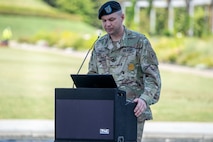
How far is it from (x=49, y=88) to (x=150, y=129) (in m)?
2.39

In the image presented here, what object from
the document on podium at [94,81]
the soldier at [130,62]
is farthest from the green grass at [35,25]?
the document on podium at [94,81]

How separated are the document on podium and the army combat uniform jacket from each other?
51 cm

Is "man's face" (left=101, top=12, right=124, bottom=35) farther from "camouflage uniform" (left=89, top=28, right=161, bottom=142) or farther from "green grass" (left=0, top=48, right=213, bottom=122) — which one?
"green grass" (left=0, top=48, right=213, bottom=122)

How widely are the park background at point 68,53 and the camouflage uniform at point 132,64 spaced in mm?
8022

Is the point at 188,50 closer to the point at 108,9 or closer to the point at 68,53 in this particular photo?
the point at 68,53

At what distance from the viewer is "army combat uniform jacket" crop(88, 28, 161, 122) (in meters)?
5.14

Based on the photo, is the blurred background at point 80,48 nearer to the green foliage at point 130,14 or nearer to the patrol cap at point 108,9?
the green foliage at point 130,14

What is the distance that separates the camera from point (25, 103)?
43.9 ft

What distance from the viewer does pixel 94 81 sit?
465cm

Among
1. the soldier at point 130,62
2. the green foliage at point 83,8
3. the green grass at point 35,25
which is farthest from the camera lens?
the green foliage at point 83,8

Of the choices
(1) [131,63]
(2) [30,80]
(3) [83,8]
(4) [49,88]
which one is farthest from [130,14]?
(1) [131,63]

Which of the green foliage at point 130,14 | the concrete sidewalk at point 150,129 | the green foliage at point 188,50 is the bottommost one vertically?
the concrete sidewalk at point 150,129

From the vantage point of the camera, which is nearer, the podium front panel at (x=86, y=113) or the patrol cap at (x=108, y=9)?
the podium front panel at (x=86, y=113)

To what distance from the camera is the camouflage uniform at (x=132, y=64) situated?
5137mm
